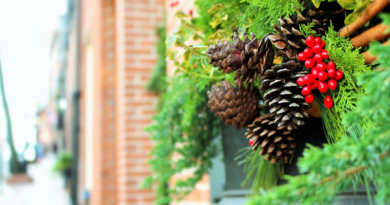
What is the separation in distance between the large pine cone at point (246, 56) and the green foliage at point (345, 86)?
3.1 inches

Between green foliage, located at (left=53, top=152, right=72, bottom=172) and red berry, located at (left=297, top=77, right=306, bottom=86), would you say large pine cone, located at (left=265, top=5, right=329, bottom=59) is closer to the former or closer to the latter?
red berry, located at (left=297, top=77, right=306, bottom=86)

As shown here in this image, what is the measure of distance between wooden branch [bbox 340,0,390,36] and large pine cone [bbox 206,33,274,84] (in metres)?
0.10

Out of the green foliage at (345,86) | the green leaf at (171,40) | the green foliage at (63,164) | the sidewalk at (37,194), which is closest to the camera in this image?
the green foliage at (345,86)

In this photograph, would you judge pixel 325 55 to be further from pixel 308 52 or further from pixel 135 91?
pixel 135 91

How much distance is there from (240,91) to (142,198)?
1.72m

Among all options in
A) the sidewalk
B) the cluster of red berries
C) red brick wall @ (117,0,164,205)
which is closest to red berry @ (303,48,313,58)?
the cluster of red berries

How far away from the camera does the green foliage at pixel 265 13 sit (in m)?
0.43

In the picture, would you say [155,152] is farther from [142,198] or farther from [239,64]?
[142,198]

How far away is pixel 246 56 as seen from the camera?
43cm

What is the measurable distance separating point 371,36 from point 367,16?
23 millimetres

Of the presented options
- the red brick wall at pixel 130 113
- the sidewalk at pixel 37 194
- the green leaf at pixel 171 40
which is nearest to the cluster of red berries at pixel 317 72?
the green leaf at pixel 171 40

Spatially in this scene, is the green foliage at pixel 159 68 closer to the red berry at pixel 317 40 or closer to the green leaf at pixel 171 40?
the green leaf at pixel 171 40

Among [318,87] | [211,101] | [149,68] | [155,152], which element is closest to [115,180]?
[149,68]

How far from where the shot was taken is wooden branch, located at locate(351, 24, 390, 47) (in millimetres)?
330
